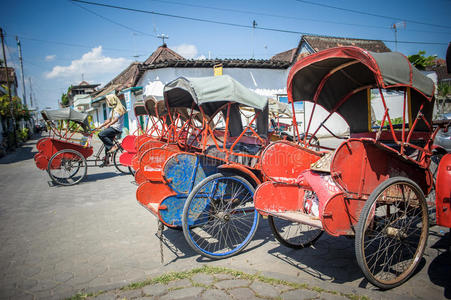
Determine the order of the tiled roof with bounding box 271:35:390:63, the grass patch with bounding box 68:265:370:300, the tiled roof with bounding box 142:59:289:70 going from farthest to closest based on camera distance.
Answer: the tiled roof with bounding box 271:35:390:63
the tiled roof with bounding box 142:59:289:70
the grass patch with bounding box 68:265:370:300

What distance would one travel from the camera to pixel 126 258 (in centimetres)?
364

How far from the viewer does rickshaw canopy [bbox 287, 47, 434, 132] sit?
2855mm

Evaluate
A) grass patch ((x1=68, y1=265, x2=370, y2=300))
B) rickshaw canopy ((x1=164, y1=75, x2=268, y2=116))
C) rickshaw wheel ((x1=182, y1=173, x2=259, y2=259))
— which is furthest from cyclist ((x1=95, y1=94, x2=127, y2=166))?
grass patch ((x1=68, y1=265, x2=370, y2=300))

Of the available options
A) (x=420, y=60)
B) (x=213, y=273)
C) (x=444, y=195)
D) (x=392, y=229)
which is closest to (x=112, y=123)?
(x=213, y=273)

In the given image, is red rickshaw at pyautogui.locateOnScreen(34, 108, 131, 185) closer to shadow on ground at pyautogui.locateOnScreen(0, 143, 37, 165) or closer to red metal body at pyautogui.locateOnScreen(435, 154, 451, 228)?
shadow on ground at pyautogui.locateOnScreen(0, 143, 37, 165)

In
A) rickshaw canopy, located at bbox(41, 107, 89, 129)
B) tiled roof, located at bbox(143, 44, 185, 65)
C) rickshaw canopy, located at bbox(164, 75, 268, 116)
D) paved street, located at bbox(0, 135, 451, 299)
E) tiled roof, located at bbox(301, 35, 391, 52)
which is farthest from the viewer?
tiled roof, located at bbox(143, 44, 185, 65)

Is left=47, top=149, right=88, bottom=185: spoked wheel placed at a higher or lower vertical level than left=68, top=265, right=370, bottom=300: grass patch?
higher

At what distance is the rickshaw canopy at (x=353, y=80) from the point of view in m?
2.86

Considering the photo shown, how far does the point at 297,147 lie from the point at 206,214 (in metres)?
1.44

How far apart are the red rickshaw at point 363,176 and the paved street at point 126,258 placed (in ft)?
0.80

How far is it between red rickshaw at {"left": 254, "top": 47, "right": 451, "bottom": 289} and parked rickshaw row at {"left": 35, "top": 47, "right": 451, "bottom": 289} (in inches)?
0.5

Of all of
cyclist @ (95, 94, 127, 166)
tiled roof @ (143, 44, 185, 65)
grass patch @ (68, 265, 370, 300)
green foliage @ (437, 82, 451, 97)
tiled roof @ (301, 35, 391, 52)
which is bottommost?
grass patch @ (68, 265, 370, 300)

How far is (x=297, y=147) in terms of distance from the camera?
11.9ft

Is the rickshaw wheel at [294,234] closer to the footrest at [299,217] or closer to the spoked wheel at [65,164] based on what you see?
the footrest at [299,217]
